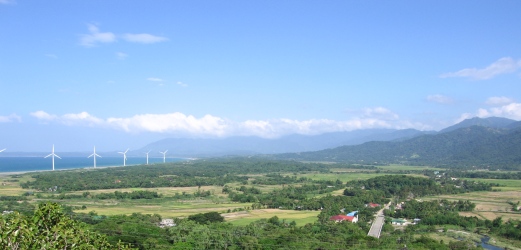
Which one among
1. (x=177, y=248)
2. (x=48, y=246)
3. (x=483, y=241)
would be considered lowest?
(x=483, y=241)

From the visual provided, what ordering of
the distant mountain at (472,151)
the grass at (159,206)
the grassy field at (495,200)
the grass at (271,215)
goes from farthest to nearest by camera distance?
the distant mountain at (472,151) → the grassy field at (495,200) → the grass at (159,206) → the grass at (271,215)

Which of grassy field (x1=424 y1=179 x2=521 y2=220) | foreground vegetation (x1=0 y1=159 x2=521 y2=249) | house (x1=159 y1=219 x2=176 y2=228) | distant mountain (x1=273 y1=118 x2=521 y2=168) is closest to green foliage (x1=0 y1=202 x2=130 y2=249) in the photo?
foreground vegetation (x1=0 y1=159 x2=521 y2=249)

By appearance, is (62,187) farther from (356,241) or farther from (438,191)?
(438,191)

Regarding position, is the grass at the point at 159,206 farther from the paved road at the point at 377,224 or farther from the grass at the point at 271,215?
the paved road at the point at 377,224

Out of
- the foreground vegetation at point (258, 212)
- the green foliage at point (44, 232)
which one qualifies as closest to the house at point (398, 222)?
the foreground vegetation at point (258, 212)

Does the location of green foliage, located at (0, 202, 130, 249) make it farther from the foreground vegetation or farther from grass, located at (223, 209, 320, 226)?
grass, located at (223, 209, 320, 226)

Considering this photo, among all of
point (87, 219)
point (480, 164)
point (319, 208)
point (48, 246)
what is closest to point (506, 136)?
point (480, 164)
